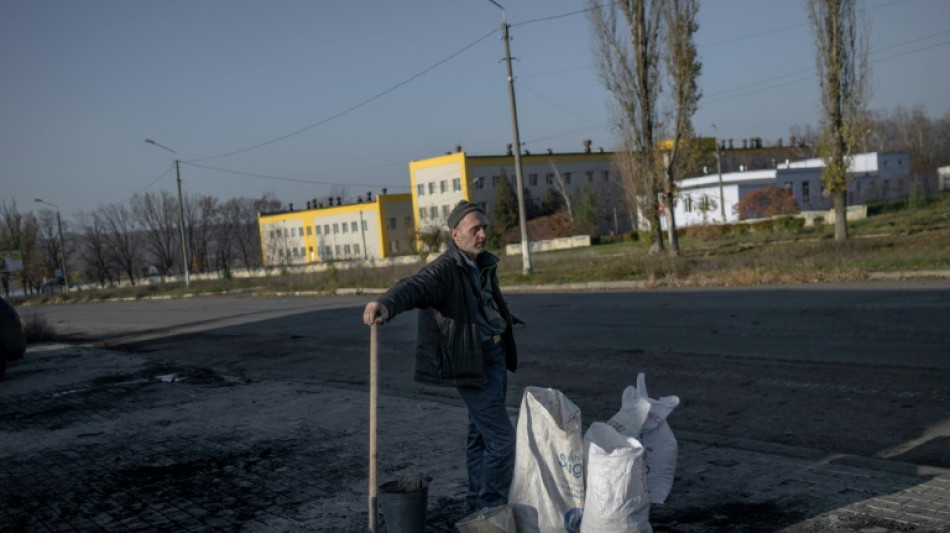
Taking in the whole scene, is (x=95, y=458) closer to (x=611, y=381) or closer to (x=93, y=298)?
(x=611, y=381)

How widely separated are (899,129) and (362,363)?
133 meters

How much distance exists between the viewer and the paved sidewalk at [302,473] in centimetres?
470

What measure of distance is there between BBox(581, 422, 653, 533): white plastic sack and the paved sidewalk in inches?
22.1

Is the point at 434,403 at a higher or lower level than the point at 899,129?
lower

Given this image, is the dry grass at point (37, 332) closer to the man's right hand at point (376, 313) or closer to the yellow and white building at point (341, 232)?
the man's right hand at point (376, 313)

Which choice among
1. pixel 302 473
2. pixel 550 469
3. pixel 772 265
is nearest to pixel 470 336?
pixel 550 469

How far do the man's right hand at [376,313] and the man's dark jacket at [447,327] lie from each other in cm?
16

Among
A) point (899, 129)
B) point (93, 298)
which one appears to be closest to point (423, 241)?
point (93, 298)

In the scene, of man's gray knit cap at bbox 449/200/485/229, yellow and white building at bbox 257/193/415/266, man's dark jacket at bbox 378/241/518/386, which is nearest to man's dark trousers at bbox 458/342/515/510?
man's dark jacket at bbox 378/241/518/386

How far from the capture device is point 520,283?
27406 millimetres

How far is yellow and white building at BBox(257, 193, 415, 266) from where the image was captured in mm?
95562

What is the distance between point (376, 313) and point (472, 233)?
0.79m

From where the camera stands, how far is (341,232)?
329 feet

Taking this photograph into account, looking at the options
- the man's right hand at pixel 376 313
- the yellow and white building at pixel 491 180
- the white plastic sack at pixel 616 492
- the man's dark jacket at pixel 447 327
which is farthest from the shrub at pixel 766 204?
the man's right hand at pixel 376 313
